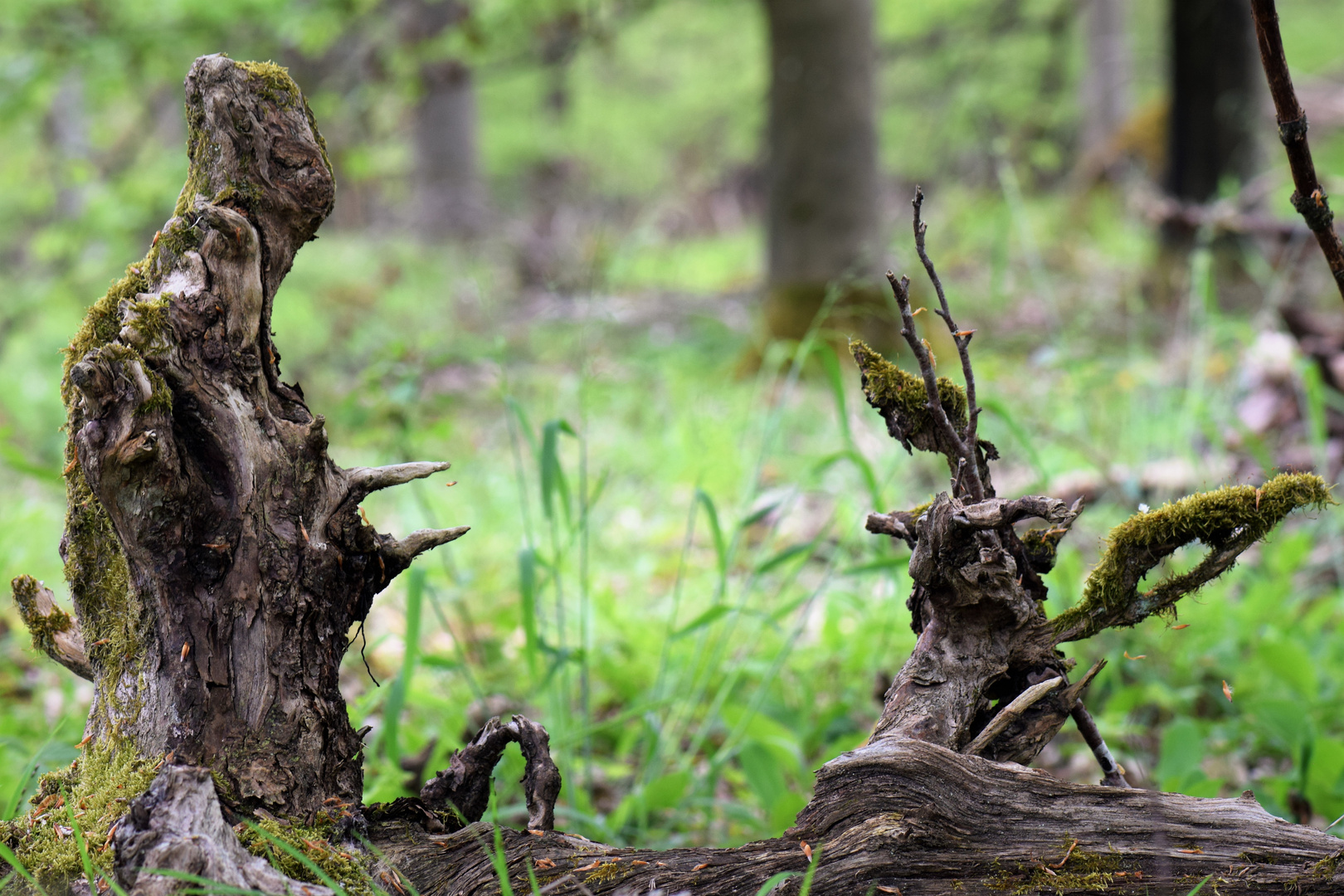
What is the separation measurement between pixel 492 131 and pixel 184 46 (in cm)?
1470

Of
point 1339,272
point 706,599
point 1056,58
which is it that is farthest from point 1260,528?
point 1056,58

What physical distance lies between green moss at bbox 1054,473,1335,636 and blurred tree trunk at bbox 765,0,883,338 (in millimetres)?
4513

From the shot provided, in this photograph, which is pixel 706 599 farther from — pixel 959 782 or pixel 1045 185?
pixel 1045 185

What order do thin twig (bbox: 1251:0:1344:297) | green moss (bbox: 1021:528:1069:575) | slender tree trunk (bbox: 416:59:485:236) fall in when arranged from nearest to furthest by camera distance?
thin twig (bbox: 1251:0:1344:297) → green moss (bbox: 1021:528:1069:575) → slender tree trunk (bbox: 416:59:485:236)

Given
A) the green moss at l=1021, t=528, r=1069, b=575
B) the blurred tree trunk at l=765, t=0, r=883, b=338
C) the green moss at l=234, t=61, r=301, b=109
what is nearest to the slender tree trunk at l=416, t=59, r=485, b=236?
the blurred tree trunk at l=765, t=0, r=883, b=338

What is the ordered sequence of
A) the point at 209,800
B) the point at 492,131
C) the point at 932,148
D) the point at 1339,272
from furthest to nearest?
the point at 492,131
the point at 932,148
the point at 1339,272
the point at 209,800

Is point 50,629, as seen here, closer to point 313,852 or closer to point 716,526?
point 313,852

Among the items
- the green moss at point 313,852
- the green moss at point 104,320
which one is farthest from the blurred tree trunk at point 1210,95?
the green moss at point 313,852

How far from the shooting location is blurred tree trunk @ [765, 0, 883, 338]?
5.49 meters

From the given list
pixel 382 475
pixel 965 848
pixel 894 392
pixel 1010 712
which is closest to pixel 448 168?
pixel 382 475

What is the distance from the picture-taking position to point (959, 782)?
1.00m

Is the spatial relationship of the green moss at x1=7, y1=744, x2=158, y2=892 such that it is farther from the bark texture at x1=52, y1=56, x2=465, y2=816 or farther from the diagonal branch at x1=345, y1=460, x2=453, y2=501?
the diagonal branch at x1=345, y1=460, x2=453, y2=501

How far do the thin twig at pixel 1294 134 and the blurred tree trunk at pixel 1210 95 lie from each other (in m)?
5.30

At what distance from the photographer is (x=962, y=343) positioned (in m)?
1.02
